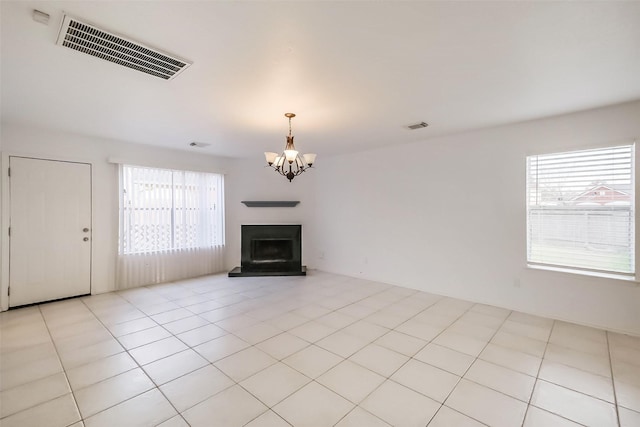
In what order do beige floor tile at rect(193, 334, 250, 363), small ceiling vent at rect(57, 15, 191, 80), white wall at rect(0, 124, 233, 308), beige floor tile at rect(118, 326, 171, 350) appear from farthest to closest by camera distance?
white wall at rect(0, 124, 233, 308) → beige floor tile at rect(118, 326, 171, 350) → beige floor tile at rect(193, 334, 250, 363) → small ceiling vent at rect(57, 15, 191, 80)

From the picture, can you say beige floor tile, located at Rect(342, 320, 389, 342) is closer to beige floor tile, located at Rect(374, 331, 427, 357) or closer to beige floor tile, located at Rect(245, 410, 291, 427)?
beige floor tile, located at Rect(374, 331, 427, 357)

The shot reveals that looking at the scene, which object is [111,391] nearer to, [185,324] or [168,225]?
[185,324]

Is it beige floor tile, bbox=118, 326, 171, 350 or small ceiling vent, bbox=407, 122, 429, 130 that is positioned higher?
small ceiling vent, bbox=407, 122, 429, 130

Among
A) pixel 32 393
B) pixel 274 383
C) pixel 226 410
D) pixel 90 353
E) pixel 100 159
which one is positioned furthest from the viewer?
pixel 100 159

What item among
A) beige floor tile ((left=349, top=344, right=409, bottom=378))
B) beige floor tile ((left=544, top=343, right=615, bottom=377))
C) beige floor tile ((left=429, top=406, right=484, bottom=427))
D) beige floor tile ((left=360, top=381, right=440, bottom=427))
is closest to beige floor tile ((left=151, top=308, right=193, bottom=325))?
beige floor tile ((left=349, top=344, right=409, bottom=378))

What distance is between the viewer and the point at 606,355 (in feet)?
8.67

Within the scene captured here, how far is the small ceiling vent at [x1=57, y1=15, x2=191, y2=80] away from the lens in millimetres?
1760

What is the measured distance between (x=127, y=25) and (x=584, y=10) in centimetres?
279

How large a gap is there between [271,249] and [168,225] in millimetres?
2119

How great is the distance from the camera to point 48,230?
410 cm

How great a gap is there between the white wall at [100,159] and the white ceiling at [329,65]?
38 cm

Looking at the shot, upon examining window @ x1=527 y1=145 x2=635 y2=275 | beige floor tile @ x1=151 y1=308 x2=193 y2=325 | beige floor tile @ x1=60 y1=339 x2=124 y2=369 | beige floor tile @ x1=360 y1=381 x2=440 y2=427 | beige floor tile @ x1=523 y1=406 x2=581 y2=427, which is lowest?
beige floor tile @ x1=523 y1=406 x2=581 y2=427

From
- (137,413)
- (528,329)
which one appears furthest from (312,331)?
(528,329)

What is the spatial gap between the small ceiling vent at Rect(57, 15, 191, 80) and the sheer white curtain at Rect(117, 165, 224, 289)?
3.30 metres
